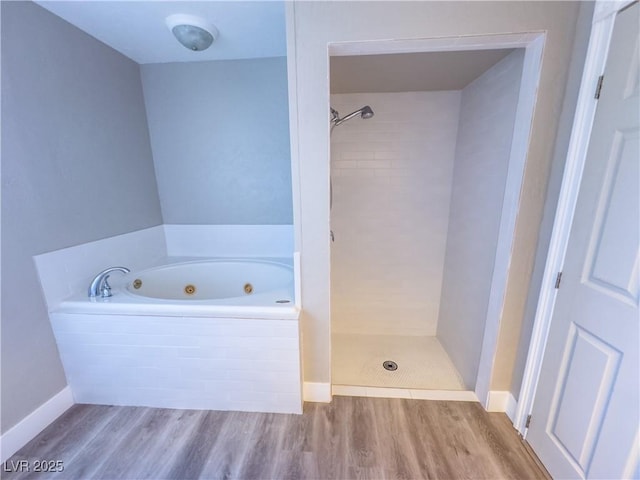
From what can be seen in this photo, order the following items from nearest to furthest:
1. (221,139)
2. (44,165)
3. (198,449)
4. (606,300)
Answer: (606,300), (198,449), (44,165), (221,139)

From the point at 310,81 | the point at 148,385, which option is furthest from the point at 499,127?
the point at 148,385

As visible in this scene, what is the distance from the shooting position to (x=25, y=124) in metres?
1.34

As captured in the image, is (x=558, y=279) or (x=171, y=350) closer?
(x=558, y=279)

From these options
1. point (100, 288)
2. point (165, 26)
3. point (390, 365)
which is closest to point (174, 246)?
point (100, 288)

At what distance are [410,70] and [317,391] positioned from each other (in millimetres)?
2163

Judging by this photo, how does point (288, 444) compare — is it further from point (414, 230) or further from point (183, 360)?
point (414, 230)

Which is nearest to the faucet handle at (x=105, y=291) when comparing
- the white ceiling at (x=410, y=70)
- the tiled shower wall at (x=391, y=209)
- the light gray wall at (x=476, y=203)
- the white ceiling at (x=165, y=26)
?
the white ceiling at (x=165, y=26)

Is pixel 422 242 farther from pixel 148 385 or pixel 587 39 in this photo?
pixel 148 385

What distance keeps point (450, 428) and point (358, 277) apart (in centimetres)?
132

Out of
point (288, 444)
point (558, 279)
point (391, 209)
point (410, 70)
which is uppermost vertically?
point (410, 70)

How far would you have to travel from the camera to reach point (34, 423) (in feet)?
4.48

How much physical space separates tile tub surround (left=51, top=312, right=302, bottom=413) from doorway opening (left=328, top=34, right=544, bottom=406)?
22.5 inches

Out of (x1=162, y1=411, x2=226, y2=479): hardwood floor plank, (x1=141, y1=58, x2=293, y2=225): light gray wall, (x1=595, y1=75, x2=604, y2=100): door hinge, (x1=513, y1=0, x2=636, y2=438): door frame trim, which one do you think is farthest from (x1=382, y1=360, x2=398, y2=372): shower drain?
(x1=595, y1=75, x2=604, y2=100): door hinge

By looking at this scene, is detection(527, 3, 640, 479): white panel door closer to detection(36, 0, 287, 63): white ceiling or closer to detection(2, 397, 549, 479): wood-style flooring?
detection(2, 397, 549, 479): wood-style flooring
